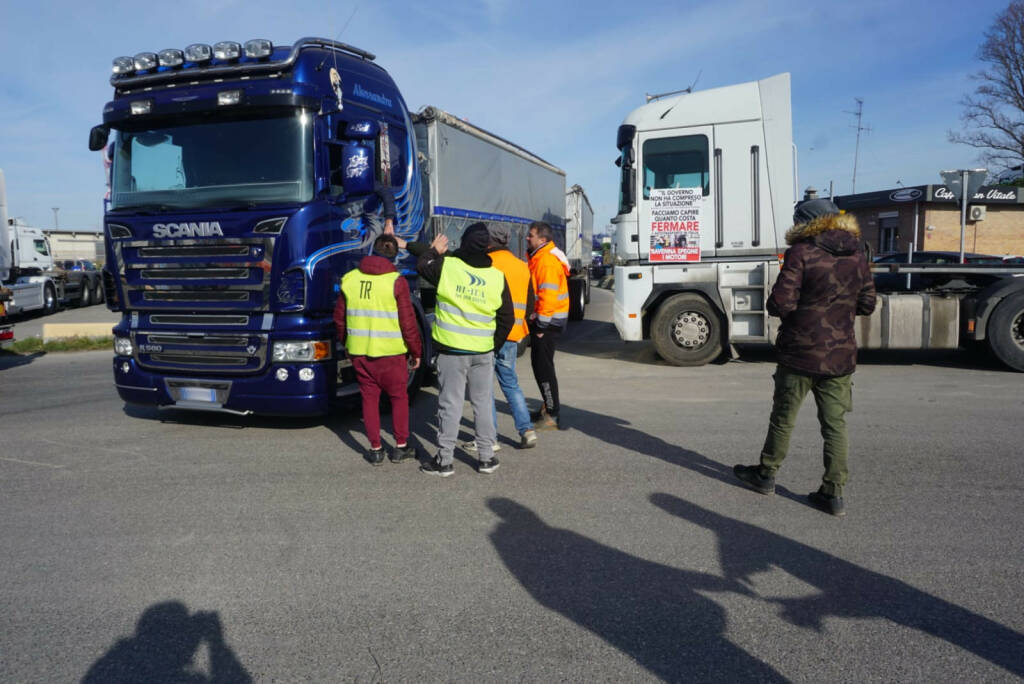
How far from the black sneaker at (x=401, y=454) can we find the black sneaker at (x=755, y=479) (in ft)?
8.27

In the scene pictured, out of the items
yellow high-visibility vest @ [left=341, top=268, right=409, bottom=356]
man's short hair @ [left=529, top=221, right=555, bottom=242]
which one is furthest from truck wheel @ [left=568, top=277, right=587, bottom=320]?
yellow high-visibility vest @ [left=341, top=268, right=409, bottom=356]

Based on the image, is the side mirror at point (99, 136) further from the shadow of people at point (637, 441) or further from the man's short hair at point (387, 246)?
the shadow of people at point (637, 441)

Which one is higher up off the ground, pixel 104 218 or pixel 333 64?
pixel 333 64

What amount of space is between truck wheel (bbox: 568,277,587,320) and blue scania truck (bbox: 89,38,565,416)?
31.0ft

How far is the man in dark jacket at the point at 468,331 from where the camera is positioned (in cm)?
532

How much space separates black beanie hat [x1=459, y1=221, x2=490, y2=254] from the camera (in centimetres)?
531

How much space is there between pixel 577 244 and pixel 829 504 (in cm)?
1454

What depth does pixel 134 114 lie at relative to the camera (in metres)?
6.40

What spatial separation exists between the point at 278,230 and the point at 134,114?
73.3 inches

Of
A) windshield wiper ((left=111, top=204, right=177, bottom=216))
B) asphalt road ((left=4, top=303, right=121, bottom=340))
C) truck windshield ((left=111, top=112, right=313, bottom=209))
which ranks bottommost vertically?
asphalt road ((left=4, top=303, right=121, bottom=340))

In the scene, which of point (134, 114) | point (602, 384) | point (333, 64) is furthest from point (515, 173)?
point (134, 114)

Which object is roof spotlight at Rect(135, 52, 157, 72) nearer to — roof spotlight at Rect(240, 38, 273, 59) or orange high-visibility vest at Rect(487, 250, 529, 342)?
roof spotlight at Rect(240, 38, 273, 59)

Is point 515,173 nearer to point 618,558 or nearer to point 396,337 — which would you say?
point 396,337

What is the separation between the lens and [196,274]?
20.3ft
